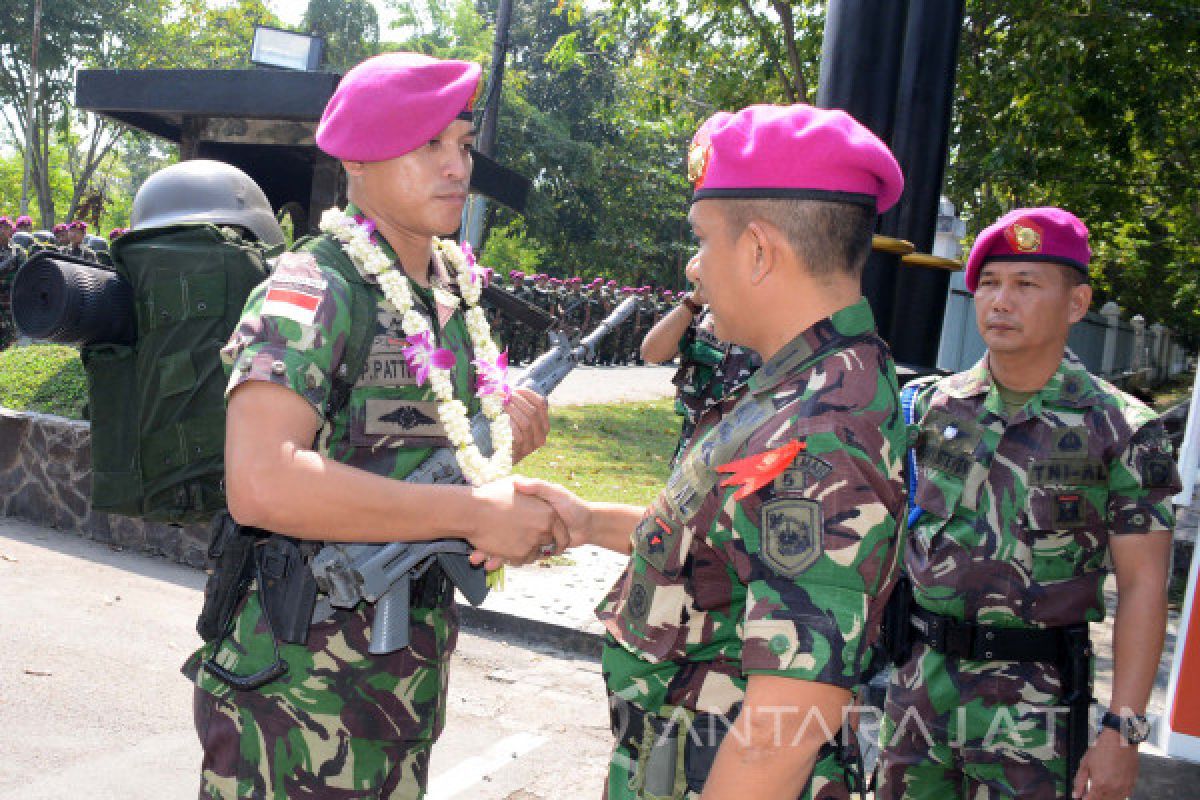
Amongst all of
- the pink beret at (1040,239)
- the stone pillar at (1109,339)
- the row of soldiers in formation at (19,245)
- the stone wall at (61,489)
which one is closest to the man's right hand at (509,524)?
the pink beret at (1040,239)

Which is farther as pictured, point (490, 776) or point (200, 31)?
point (200, 31)

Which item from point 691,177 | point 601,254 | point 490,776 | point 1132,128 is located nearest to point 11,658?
point 490,776

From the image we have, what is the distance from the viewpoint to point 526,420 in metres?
2.61

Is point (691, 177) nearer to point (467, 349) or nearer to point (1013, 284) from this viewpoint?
point (467, 349)

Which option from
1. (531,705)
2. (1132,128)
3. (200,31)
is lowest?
(531,705)

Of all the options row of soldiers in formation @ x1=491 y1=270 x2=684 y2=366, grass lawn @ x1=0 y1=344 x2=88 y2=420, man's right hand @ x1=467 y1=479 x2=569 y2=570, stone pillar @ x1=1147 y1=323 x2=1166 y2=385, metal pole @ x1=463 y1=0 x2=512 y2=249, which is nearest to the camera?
man's right hand @ x1=467 y1=479 x2=569 y2=570

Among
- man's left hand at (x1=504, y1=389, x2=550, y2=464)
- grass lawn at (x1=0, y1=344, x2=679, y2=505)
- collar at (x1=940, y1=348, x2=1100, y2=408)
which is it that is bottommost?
grass lawn at (x1=0, y1=344, x2=679, y2=505)

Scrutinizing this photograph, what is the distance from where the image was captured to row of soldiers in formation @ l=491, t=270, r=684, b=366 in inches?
902

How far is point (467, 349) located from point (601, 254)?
123 ft

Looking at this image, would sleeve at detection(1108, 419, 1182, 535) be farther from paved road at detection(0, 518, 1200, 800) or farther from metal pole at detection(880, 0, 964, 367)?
paved road at detection(0, 518, 1200, 800)

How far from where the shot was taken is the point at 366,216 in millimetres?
2291

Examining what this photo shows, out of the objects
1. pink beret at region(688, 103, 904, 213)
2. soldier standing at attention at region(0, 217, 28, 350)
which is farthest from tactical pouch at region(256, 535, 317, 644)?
soldier standing at attention at region(0, 217, 28, 350)

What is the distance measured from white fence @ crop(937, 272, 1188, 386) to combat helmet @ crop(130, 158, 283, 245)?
236 cm

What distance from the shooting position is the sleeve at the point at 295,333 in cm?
184
